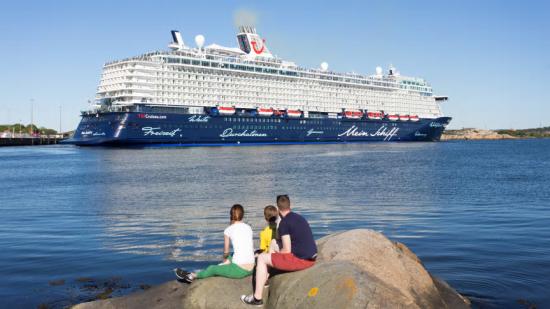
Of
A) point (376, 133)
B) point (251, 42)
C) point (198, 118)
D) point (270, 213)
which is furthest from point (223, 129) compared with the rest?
point (270, 213)

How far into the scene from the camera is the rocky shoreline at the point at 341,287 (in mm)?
6703

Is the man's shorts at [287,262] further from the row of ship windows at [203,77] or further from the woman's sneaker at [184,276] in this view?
the row of ship windows at [203,77]

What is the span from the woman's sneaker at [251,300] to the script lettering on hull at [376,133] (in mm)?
100767

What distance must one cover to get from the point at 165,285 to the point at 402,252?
4081 millimetres

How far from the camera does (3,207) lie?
23.7m

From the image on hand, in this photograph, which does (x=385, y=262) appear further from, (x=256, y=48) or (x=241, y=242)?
(x=256, y=48)

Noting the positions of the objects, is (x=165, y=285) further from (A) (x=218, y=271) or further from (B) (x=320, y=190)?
(B) (x=320, y=190)

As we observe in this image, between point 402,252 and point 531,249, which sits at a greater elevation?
point 402,252

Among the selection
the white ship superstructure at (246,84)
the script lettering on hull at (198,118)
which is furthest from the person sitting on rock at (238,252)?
the script lettering on hull at (198,118)

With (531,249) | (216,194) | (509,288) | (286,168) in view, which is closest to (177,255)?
(509,288)

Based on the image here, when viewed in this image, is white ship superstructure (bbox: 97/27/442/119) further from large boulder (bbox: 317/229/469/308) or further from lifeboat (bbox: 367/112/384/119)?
large boulder (bbox: 317/229/469/308)

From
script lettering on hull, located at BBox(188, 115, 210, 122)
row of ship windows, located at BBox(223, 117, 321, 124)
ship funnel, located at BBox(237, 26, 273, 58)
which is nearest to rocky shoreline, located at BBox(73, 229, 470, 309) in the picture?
script lettering on hull, located at BBox(188, 115, 210, 122)

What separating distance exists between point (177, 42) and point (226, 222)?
253 feet

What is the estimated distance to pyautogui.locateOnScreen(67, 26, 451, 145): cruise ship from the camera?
3179 inches
